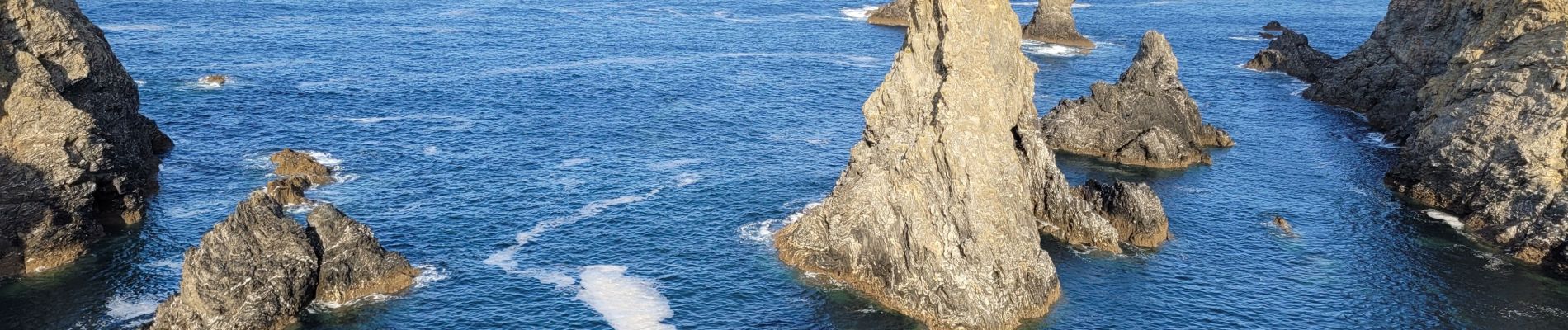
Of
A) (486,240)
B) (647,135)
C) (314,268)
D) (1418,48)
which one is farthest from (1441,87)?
(314,268)

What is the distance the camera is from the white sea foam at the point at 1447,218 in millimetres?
100400

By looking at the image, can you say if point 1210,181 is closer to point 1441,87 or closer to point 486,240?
point 1441,87

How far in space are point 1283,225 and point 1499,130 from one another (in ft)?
64.6

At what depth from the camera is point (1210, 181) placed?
11406 cm

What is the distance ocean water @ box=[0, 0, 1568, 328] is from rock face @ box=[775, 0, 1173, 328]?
9.04 ft

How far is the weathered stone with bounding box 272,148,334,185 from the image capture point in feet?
362

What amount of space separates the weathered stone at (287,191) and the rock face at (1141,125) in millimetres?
69204

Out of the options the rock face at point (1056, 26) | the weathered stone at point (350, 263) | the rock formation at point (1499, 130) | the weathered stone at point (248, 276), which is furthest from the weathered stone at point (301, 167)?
the rock face at point (1056, 26)

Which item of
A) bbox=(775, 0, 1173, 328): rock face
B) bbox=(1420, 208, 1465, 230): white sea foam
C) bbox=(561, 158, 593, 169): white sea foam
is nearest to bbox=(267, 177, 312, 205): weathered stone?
bbox=(561, 158, 593, 169): white sea foam

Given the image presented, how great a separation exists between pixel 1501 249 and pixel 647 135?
7723cm

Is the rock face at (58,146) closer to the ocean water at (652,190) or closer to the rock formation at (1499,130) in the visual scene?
the ocean water at (652,190)

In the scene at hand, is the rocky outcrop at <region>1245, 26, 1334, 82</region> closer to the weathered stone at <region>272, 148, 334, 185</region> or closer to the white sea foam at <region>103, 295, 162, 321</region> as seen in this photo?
the weathered stone at <region>272, 148, 334, 185</region>

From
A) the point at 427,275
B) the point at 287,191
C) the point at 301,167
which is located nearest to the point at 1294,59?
the point at 427,275

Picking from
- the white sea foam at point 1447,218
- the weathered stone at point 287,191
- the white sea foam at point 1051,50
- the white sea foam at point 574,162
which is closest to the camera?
the white sea foam at point 1447,218
